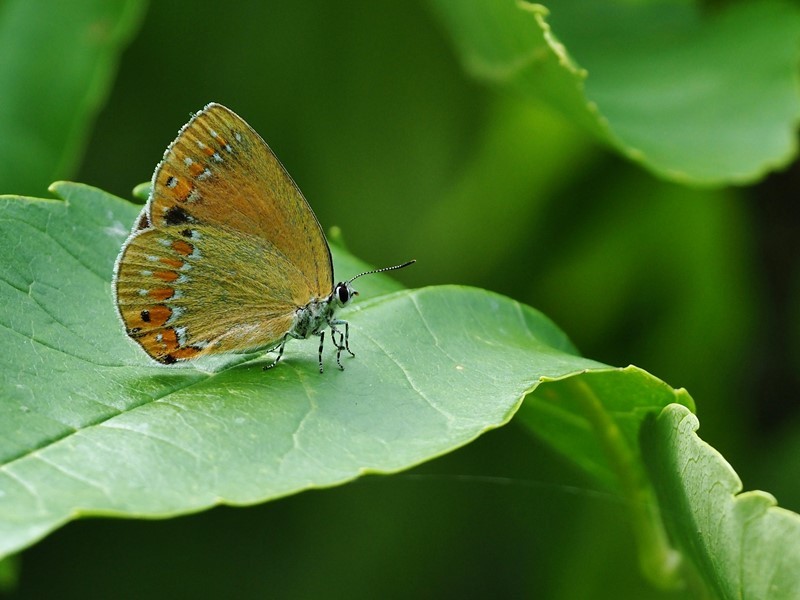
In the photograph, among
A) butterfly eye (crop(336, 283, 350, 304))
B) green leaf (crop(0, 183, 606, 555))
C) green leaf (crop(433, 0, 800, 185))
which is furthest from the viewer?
green leaf (crop(433, 0, 800, 185))

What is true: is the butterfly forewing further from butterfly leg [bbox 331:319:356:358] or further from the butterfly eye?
butterfly leg [bbox 331:319:356:358]

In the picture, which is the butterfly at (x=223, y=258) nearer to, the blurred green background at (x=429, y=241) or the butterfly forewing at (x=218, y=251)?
the butterfly forewing at (x=218, y=251)

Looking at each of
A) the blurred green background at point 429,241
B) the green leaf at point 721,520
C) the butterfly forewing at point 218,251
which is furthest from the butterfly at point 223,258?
the blurred green background at point 429,241

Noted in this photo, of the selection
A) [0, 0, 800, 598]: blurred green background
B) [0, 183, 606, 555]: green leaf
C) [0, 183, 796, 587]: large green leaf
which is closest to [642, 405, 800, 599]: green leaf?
[0, 183, 796, 587]: large green leaf

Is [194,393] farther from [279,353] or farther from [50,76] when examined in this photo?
[50,76]

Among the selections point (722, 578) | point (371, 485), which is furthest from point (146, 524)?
point (722, 578)

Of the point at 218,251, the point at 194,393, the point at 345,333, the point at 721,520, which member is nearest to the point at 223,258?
the point at 218,251

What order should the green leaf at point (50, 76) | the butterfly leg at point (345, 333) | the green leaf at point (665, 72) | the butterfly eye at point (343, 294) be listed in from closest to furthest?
the butterfly leg at point (345, 333) → the butterfly eye at point (343, 294) → the green leaf at point (665, 72) → the green leaf at point (50, 76)
